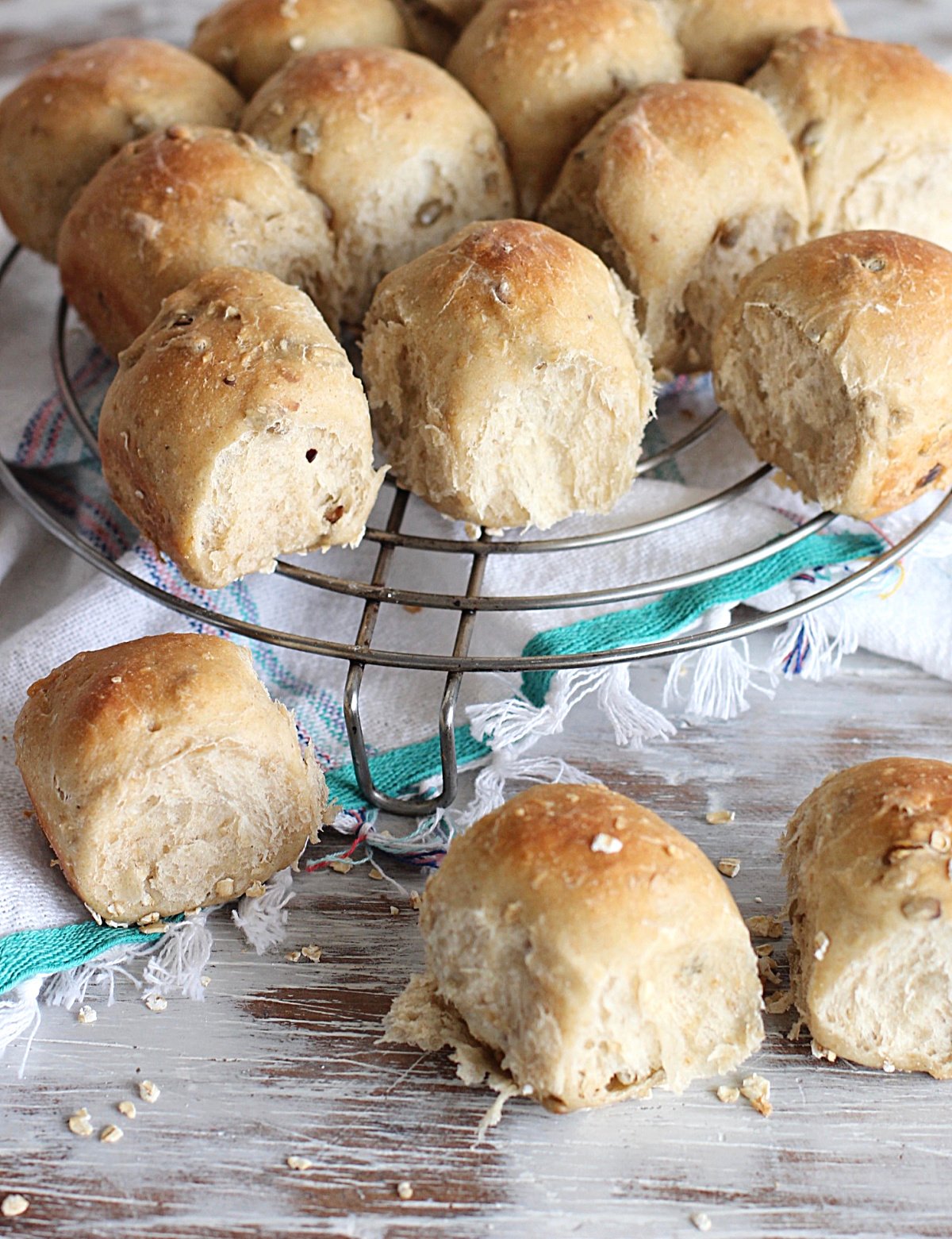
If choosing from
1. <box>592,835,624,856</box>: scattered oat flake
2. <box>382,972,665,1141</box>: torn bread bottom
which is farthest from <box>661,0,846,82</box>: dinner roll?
<box>382,972,665,1141</box>: torn bread bottom

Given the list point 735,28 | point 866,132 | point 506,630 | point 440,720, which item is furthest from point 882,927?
point 735,28

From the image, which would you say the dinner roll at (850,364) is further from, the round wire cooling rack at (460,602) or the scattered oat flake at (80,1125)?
the scattered oat flake at (80,1125)

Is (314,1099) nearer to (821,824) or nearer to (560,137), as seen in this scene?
(821,824)

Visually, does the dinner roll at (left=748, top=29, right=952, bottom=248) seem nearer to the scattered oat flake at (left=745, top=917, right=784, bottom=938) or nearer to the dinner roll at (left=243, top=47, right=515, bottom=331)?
the dinner roll at (left=243, top=47, right=515, bottom=331)

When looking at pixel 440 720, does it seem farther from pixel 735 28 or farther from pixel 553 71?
pixel 735 28

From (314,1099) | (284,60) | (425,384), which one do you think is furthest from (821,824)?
(284,60)

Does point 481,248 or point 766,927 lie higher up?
point 481,248

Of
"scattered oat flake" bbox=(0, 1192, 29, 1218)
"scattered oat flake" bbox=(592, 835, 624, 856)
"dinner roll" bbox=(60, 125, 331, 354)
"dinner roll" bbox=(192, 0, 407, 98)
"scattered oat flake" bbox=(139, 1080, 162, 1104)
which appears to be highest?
"dinner roll" bbox=(192, 0, 407, 98)

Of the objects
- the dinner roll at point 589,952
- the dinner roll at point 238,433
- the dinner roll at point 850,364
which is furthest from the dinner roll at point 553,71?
the dinner roll at point 589,952
